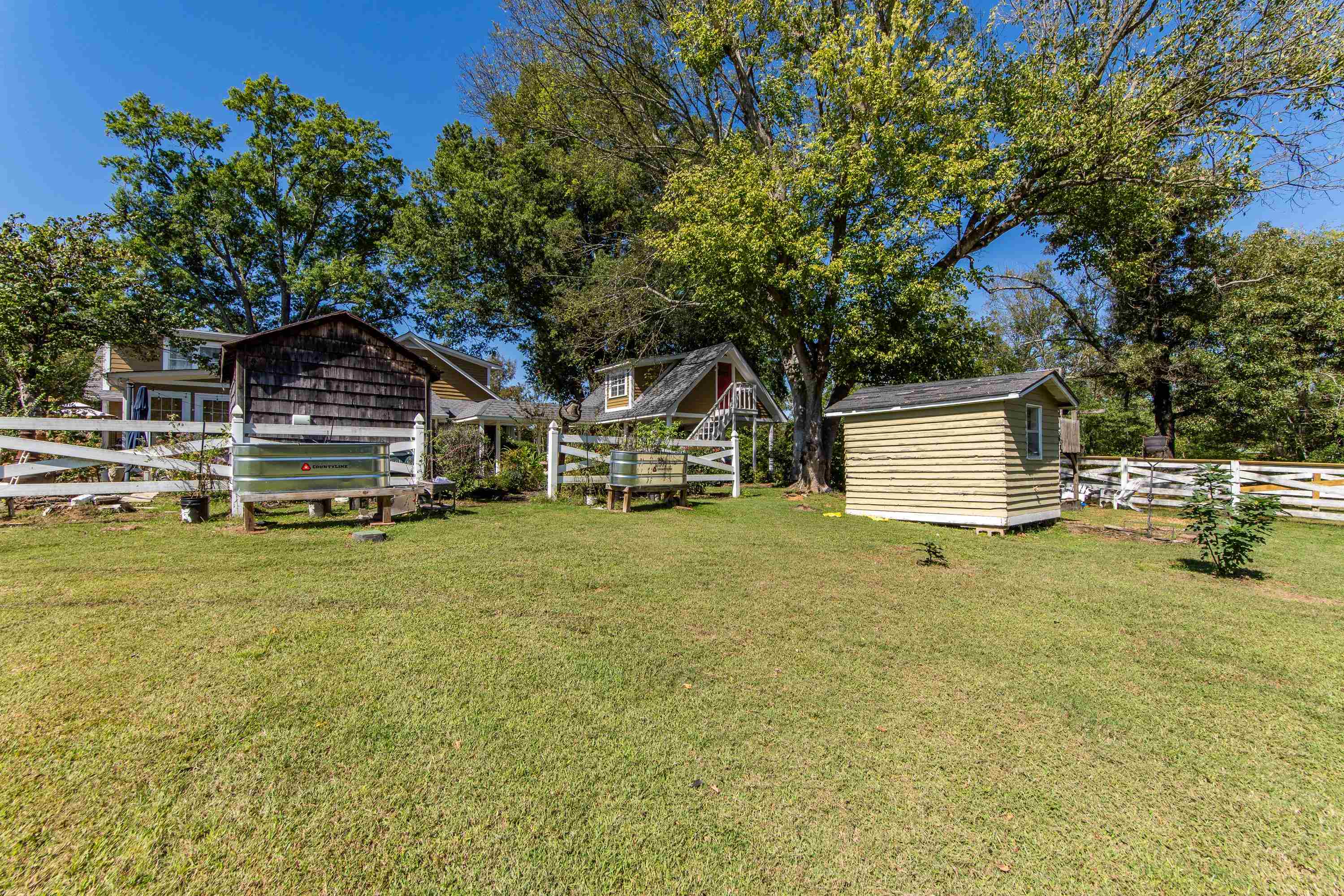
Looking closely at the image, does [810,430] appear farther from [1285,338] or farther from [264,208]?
→ [264,208]

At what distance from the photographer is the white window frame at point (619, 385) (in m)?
24.3

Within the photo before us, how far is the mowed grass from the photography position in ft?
6.51

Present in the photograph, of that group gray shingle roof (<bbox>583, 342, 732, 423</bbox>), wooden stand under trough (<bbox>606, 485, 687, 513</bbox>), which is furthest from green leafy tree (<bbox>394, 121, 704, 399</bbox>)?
wooden stand under trough (<bbox>606, 485, 687, 513</bbox>)

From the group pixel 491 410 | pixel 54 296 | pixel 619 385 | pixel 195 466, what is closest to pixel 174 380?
pixel 54 296

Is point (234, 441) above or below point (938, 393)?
below

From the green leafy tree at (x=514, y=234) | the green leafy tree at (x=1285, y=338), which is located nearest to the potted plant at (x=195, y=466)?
the green leafy tree at (x=514, y=234)

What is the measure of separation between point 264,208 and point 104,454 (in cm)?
2715

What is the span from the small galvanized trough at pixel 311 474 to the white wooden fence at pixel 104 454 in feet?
1.27

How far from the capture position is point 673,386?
21562 mm

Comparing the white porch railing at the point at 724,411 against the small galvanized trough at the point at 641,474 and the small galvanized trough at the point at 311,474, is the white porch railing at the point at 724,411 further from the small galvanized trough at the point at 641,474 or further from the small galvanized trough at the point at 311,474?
the small galvanized trough at the point at 311,474

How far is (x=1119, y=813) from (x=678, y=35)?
2080 centimetres

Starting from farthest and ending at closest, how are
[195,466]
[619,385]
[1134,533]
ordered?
[619,385] → [1134,533] → [195,466]

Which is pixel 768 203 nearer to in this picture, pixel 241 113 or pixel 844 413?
pixel 844 413

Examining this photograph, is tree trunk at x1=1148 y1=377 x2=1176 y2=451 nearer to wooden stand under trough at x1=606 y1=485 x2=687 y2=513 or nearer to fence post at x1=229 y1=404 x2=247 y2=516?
wooden stand under trough at x1=606 y1=485 x2=687 y2=513
